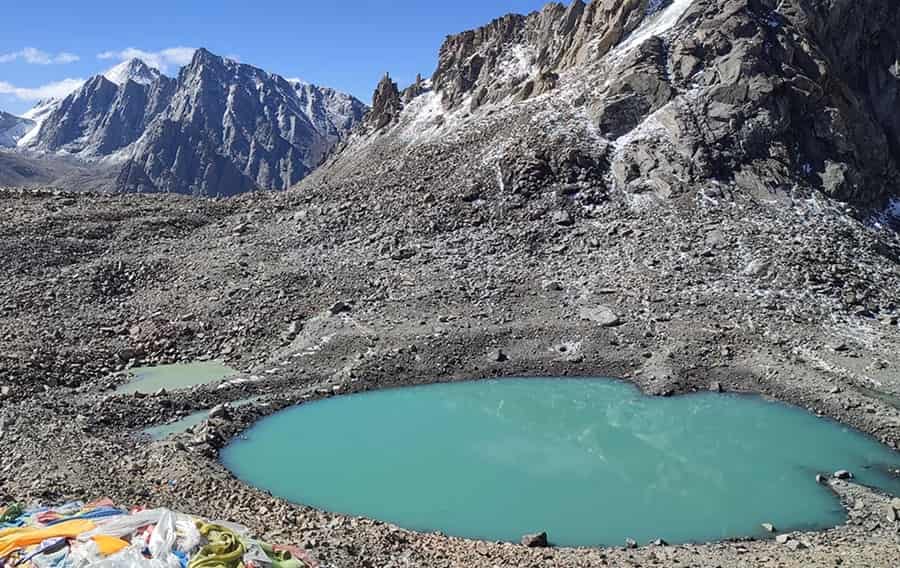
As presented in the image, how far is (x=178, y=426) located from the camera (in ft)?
64.9

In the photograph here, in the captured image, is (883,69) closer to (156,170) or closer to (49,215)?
(49,215)

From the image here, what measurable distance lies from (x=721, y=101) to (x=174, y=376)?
30.6m

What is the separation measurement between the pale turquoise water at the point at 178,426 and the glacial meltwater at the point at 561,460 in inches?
67.2

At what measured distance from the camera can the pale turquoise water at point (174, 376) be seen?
2250 centimetres

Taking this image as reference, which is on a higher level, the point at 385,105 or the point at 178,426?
the point at 385,105

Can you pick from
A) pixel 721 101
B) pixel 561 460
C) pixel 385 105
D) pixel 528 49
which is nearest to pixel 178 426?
pixel 561 460

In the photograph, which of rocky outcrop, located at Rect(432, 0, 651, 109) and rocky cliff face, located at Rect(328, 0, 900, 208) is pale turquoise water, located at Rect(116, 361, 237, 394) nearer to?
rocky cliff face, located at Rect(328, 0, 900, 208)

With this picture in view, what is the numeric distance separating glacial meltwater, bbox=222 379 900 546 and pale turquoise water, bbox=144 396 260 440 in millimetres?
1706

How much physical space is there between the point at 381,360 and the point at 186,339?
303 inches

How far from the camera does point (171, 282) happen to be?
3028 cm

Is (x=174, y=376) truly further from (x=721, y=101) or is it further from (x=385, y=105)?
(x=385, y=105)

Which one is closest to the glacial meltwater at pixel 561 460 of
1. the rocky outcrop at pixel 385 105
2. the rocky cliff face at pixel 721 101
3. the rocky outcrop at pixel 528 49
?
the rocky cliff face at pixel 721 101

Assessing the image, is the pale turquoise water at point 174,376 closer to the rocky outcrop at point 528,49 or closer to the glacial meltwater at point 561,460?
the glacial meltwater at point 561,460

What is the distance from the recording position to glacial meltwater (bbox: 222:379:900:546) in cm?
1547
